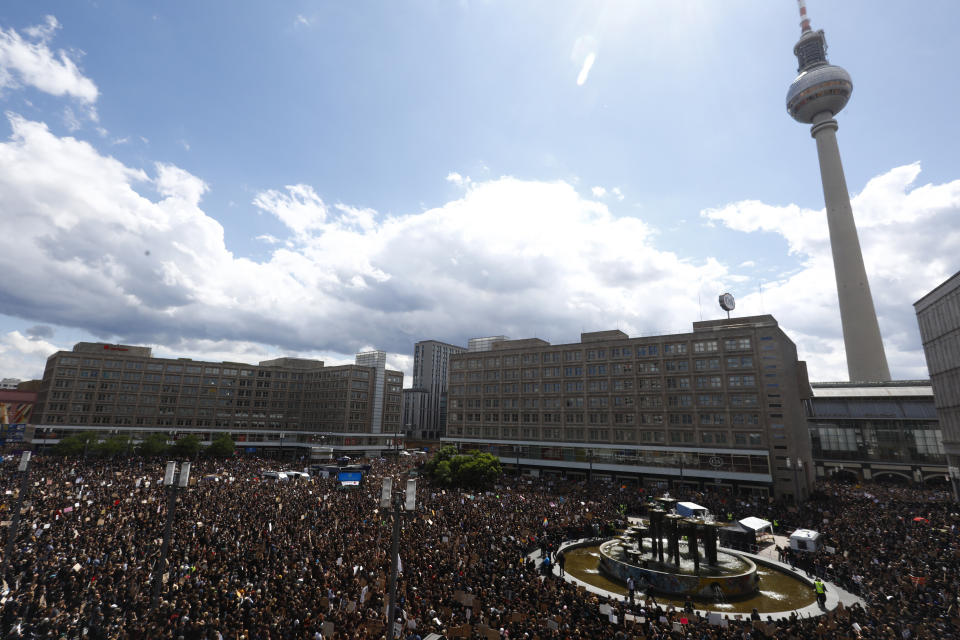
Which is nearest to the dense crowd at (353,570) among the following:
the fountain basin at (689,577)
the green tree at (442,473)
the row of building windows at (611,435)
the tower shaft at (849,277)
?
the fountain basin at (689,577)

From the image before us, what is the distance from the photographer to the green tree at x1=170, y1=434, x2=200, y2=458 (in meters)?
75.9

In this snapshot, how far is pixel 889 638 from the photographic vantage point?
1588 centimetres

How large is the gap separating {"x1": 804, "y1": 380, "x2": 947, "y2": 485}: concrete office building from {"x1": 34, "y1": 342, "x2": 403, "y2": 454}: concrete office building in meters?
91.0

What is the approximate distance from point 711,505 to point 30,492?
57911mm

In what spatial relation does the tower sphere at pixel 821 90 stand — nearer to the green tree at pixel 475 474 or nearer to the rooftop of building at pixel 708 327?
the rooftop of building at pixel 708 327

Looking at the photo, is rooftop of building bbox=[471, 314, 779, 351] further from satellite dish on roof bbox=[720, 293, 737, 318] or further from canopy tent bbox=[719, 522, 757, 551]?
canopy tent bbox=[719, 522, 757, 551]

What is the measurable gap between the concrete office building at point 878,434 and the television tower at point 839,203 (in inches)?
813

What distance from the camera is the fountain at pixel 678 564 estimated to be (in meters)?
23.8

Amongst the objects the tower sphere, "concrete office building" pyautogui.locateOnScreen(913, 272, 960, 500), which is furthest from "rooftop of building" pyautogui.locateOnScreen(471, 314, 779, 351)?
the tower sphere

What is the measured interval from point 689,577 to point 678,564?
1.97 m

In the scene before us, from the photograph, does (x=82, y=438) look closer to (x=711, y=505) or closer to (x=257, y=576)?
(x=257, y=576)

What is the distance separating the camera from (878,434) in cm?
7294

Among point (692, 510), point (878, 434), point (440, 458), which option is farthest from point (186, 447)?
point (878, 434)

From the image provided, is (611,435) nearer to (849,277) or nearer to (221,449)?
(221,449)
